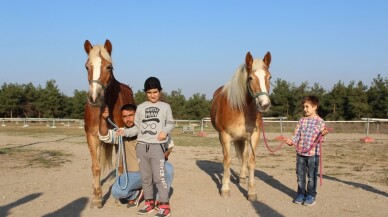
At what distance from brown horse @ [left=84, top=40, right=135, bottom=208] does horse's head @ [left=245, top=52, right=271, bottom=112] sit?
1902mm

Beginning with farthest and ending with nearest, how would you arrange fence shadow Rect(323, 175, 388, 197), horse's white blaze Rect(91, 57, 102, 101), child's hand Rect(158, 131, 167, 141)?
fence shadow Rect(323, 175, 388, 197) < child's hand Rect(158, 131, 167, 141) < horse's white blaze Rect(91, 57, 102, 101)

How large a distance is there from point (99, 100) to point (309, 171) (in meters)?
3.14

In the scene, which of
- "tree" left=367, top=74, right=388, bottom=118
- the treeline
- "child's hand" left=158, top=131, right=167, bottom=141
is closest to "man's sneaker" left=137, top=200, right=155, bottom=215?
"child's hand" left=158, top=131, right=167, bottom=141

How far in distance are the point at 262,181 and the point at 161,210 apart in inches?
126

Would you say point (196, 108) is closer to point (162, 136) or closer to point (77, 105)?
point (77, 105)

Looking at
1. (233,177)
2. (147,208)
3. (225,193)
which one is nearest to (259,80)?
(225,193)

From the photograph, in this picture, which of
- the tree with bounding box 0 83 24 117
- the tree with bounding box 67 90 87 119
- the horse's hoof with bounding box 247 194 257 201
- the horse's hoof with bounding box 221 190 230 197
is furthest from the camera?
the tree with bounding box 67 90 87 119

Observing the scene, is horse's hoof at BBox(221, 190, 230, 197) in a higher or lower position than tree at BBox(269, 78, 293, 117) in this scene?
lower

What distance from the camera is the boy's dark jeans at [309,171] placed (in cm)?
513

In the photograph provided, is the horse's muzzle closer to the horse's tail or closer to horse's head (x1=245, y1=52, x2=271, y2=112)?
horse's head (x1=245, y1=52, x2=271, y2=112)

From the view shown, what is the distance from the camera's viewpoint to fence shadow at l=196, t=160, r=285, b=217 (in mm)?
4770

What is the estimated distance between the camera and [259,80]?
16.1ft

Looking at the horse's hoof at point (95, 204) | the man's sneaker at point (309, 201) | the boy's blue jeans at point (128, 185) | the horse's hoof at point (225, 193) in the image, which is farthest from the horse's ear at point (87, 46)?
the man's sneaker at point (309, 201)

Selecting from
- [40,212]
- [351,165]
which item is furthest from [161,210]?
[351,165]
